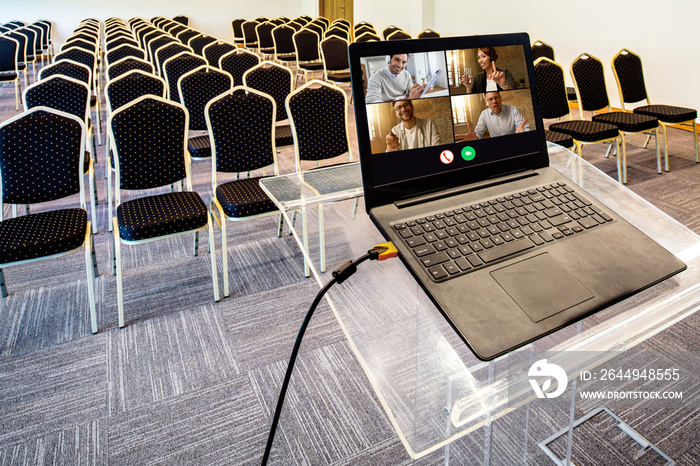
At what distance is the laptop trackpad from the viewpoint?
2.53 ft

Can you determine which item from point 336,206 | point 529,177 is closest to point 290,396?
point 336,206

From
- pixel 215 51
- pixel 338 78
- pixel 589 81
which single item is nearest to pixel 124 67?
pixel 215 51

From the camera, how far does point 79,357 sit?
244 centimetres

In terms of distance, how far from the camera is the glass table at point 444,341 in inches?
27.0

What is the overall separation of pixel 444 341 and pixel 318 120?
2820 millimetres

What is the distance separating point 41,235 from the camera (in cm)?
248

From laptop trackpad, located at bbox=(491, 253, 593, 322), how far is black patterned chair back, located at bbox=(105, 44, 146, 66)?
645cm

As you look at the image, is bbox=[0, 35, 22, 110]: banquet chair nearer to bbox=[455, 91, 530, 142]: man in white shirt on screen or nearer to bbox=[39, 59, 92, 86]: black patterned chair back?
bbox=[39, 59, 92, 86]: black patterned chair back

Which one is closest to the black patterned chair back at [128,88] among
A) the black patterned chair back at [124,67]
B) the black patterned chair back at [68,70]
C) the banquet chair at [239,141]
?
the black patterned chair back at [124,67]

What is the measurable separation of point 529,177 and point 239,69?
4983mm

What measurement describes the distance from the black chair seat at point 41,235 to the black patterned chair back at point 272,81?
7.09 feet

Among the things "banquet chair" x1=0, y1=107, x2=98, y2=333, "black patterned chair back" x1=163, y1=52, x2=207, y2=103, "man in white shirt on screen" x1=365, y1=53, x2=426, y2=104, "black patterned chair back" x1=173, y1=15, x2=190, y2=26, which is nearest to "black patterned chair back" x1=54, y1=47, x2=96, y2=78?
"black patterned chair back" x1=163, y1=52, x2=207, y2=103

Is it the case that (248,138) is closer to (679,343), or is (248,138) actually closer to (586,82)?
(679,343)

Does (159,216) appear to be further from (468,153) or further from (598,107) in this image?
(598,107)
